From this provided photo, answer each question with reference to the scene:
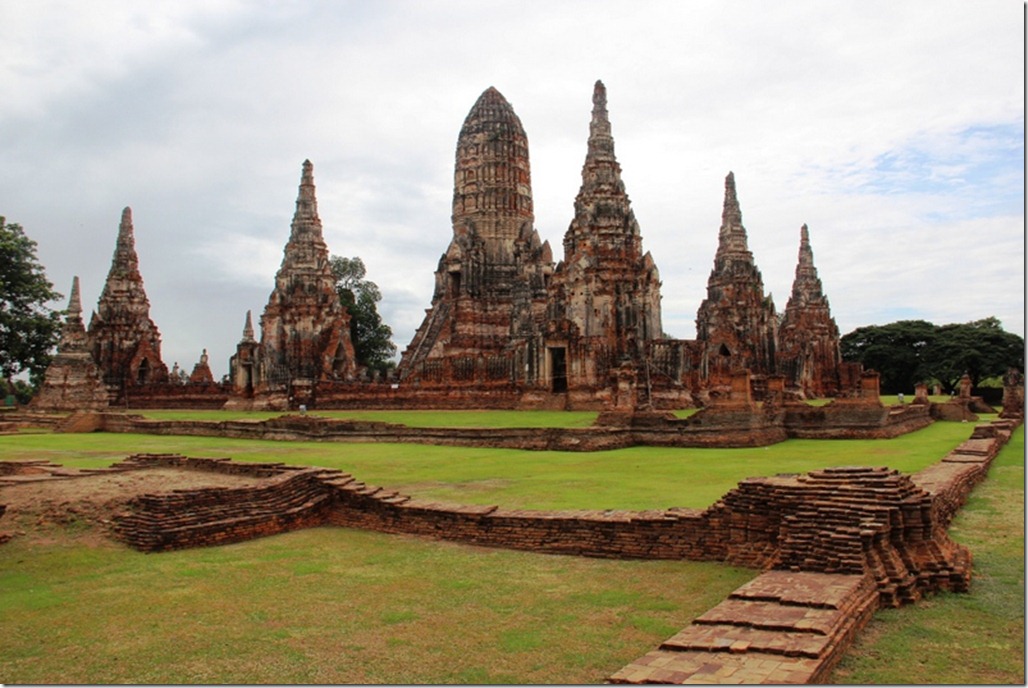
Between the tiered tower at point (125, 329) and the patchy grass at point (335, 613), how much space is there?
126 feet

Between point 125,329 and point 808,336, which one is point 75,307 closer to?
point 125,329

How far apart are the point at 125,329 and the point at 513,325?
21472mm

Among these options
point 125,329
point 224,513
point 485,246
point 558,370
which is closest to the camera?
point 224,513

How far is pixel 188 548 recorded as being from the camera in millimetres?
10367

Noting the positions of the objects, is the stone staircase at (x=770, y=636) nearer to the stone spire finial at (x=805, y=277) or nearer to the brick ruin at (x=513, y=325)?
the brick ruin at (x=513, y=325)

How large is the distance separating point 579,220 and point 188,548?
23200mm

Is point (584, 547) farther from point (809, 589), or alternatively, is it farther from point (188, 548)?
point (188, 548)

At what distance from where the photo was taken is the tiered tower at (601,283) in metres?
29.9

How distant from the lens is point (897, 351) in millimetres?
59875

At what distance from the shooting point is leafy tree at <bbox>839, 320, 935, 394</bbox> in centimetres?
5956

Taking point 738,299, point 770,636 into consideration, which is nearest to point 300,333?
point 738,299

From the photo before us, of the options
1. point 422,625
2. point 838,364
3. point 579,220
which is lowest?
point 422,625

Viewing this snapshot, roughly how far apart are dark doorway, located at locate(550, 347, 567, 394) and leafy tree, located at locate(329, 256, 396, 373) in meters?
28.1

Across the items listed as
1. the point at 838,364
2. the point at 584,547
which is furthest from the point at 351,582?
the point at 838,364
